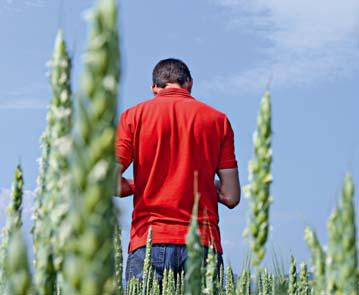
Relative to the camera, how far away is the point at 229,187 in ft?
22.6

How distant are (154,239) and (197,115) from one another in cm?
138

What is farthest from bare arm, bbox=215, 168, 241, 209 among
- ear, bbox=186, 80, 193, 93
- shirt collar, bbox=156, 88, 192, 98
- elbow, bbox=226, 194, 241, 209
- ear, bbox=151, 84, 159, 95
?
ear, bbox=151, 84, 159, 95

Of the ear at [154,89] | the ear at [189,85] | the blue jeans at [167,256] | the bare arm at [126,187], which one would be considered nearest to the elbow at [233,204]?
the blue jeans at [167,256]

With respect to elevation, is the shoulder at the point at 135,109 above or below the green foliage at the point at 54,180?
above

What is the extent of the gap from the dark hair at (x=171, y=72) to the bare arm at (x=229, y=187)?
1141mm

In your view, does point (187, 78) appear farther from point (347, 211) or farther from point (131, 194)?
point (347, 211)

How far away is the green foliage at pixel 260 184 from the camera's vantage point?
5.22ft

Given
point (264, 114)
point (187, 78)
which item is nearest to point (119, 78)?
point (264, 114)

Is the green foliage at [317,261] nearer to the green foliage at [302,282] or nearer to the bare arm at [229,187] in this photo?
the green foliage at [302,282]

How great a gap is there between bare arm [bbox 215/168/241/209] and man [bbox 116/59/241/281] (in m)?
0.02

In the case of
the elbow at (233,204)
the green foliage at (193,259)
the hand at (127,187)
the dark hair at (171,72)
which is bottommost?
the green foliage at (193,259)

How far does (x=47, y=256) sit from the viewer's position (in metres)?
1.28

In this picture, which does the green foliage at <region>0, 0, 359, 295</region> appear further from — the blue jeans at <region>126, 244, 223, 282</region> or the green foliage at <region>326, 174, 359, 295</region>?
the blue jeans at <region>126, 244, 223, 282</region>

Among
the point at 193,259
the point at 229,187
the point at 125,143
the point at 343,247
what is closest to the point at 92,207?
the point at 343,247
